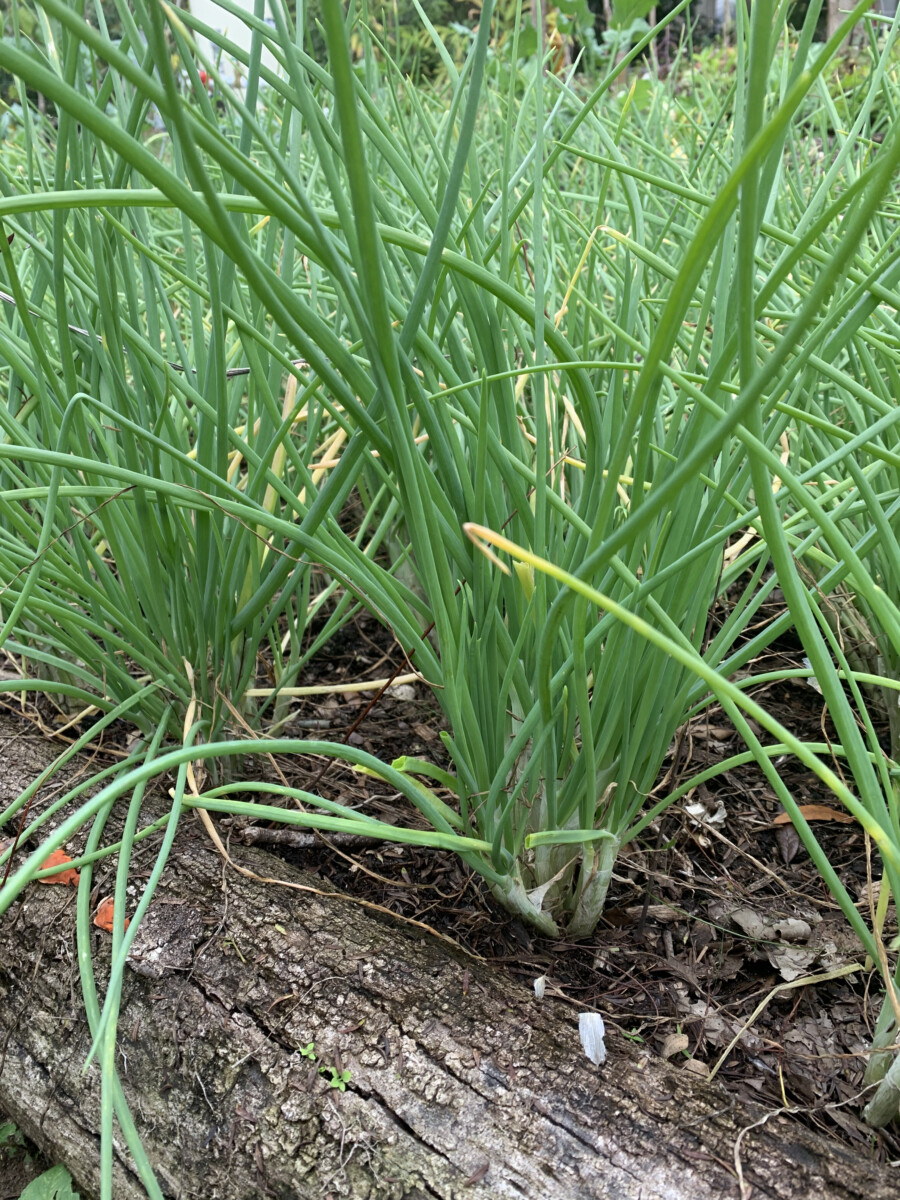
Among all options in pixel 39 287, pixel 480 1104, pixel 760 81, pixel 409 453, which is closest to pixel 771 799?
pixel 480 1104

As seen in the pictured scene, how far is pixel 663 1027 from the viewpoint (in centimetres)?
59

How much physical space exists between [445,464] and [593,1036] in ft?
1.28

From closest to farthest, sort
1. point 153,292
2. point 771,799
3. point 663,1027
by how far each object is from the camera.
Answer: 1. point 663,1027
2. point 153,292
3. point 771,799

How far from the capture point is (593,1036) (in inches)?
20.8

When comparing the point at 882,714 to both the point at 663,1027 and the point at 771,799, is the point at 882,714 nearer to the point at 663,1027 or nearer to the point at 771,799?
the point at 771,799

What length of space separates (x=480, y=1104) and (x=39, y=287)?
2.42ft

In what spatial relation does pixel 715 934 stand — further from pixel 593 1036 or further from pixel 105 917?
pixel 105 917

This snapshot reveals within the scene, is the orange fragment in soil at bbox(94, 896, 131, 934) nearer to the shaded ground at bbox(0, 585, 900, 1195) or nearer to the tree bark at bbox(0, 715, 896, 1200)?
the tree bark at bbox(0, 715, 896, 1200)

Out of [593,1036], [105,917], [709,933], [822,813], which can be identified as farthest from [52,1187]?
[822,813]

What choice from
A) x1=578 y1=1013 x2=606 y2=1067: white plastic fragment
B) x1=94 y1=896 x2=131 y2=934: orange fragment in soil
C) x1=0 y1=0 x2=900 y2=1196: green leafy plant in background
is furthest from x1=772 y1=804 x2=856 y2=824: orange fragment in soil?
x1=94 y1=896 x2=131 y2=934: orange fragment in soil

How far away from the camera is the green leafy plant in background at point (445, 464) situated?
33 cm

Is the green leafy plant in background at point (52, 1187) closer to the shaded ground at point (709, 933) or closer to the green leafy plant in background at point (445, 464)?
the green leafy plant in background at point (445, 464)

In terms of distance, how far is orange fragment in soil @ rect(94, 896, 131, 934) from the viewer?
62 cm

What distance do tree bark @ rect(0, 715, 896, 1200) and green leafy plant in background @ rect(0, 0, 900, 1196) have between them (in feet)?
0.21
